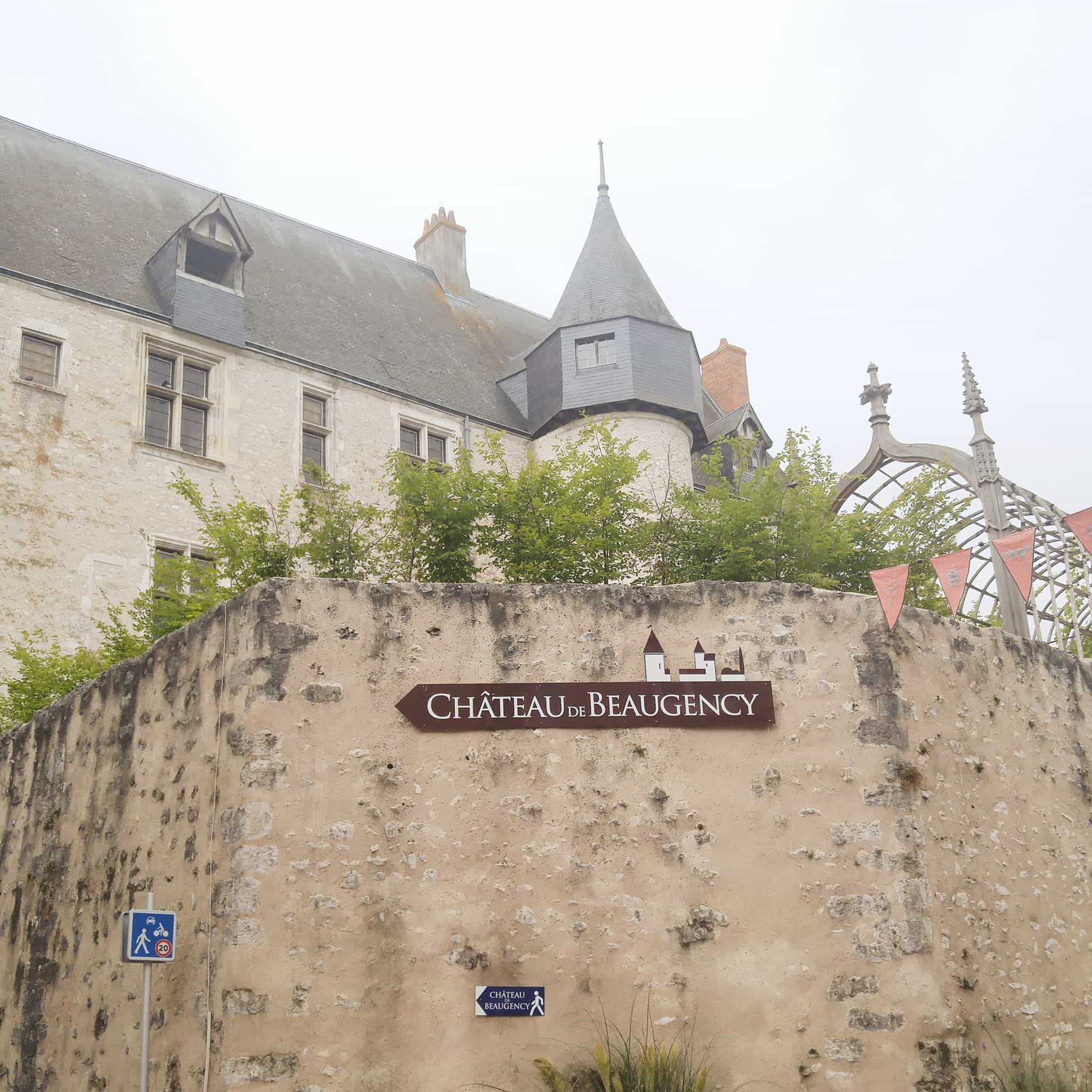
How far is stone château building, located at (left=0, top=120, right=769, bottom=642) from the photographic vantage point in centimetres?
1517

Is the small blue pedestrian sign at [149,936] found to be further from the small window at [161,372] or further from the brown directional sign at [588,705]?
the small window at [161,372]

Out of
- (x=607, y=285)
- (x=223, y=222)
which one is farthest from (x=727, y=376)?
(x=223, y=222)

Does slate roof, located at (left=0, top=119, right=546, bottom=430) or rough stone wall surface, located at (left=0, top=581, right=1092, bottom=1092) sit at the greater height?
slate roof, located at (left=0, top=119, right=546, bottom=430)

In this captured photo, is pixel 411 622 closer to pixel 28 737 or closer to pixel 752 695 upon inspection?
pixel 752 695

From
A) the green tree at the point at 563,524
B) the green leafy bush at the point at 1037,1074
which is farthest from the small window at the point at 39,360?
the green leafy bush at the point at 1037,1074

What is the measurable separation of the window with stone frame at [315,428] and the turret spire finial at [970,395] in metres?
8.54

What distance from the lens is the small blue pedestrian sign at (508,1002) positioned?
A: 7.08 metres

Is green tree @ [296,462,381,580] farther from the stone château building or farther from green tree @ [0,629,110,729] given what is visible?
the stone château building

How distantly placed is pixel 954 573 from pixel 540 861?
13.5 ft

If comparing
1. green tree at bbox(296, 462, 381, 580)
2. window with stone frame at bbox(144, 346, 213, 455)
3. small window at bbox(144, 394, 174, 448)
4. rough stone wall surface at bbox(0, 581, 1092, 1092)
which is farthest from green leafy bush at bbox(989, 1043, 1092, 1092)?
small window at bbox(144, 394, 174, 448)

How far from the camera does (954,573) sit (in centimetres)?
955

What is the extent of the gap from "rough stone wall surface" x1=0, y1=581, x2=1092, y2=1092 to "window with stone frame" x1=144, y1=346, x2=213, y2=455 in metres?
8.38

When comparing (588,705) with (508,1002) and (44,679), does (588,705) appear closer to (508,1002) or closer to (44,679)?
(508,1002)

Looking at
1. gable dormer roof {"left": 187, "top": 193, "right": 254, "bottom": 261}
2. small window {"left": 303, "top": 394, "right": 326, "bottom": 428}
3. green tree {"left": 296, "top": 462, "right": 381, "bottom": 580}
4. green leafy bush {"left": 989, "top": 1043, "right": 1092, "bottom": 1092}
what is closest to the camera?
green leafy bush {"left": 989, "top": 1043, "right": 1092, "bottom": 1092}
